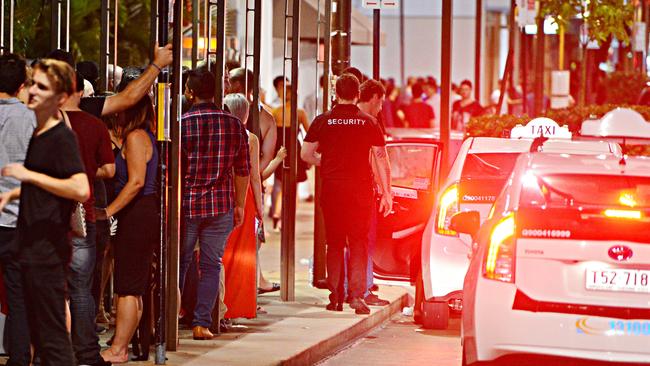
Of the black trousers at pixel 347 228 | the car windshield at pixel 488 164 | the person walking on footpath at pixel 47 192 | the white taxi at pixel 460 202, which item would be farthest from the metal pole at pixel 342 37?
the person walking on footpath at pixel 47 192

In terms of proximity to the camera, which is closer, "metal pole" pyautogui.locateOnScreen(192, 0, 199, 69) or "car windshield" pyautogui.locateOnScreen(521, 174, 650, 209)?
"car windshield" pyautogui.locateOnScreen(521, 174, 650, 209)

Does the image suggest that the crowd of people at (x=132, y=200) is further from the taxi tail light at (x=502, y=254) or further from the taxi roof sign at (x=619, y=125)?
the taxi roof sign at (x=619, y=125)

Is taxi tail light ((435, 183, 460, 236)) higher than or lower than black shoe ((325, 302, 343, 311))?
higher

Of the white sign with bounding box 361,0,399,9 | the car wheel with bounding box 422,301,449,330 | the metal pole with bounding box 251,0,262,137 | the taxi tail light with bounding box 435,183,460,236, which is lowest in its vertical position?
the car wheel with bounding box 422,301,449,330

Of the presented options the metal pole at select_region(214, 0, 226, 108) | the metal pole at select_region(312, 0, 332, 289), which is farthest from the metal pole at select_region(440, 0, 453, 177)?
the metal pole at select_region(214, 0, 226, 108)

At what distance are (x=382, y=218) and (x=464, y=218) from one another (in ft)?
12.9

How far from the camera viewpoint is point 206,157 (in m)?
11.6

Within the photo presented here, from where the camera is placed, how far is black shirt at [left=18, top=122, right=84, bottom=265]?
831 centimetres

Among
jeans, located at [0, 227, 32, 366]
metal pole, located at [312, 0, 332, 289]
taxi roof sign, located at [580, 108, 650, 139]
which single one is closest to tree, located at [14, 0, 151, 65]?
metal pole, located at [312, 0, 332, 289]

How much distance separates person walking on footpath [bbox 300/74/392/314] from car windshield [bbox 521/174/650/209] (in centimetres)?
388

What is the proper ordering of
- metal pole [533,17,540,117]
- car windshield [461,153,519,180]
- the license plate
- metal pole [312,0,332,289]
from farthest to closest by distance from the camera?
metal pole [533,17,540,117] → metal pole [312,0,332,289] → car windshield [461,153,519,180] → the license plate

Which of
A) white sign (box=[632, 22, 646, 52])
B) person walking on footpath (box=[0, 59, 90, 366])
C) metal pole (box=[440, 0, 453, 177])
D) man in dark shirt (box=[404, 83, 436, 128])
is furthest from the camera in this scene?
white sign (box=[632, 22, 646, 52])

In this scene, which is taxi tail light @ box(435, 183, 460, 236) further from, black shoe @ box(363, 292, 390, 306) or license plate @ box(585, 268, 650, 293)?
license plate @ box(585, 268, 650, 293)

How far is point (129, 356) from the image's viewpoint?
10992 millimetres
